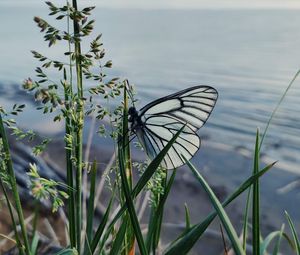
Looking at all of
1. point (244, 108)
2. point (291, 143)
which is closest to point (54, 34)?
point (291, 143)

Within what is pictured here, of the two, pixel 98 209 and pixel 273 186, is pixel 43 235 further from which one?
pixel 273 186

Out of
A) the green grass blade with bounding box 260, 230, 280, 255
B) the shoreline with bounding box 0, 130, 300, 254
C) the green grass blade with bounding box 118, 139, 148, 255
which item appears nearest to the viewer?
the green grass blade with bounding box 118, 139, 148, 255

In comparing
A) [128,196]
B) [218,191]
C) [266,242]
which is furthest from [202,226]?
[218,191]

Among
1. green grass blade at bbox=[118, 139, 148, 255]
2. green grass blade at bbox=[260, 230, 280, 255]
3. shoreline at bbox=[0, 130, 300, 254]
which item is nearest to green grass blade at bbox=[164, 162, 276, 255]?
green grass blade at bbox=[118, 139, 148, 255]

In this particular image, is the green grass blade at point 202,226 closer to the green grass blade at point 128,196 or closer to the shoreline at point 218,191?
the green grass blade at point 128,196

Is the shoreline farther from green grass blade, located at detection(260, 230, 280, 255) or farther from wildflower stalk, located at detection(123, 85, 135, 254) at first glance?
wildflower stalk, located at detection(123, 85, 135, 254)

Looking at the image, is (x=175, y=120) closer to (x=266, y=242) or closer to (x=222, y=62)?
(x=266, y=242)
